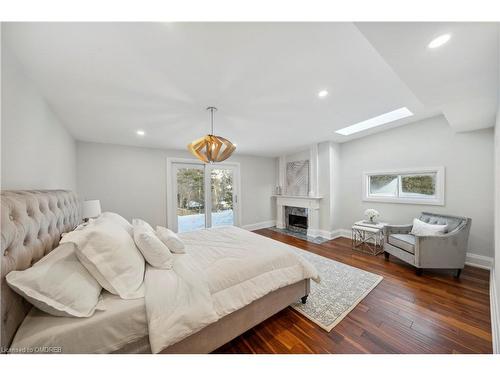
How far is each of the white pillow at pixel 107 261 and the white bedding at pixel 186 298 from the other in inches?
2.5

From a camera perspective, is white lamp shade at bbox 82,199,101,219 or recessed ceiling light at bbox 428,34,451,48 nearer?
recessed ceiling light at bbox 428,34,451,48

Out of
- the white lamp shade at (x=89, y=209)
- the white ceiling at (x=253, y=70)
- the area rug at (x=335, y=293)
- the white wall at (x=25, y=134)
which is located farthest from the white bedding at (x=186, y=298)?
the white lamp shade at (x=89, y=209)

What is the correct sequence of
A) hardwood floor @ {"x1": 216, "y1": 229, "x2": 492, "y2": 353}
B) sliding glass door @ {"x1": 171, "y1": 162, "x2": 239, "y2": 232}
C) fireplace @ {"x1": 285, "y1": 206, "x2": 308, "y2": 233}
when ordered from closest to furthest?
hardwood floor @ {"x1": 216, "y1": 229, "x2": 492, "y2": 353}
sliding glass door @ {"x1": 171, "y1": 162, "x2": 239, "y2": 232}
fireplace @ {"x1": 285, "y1": 206, "x2": 308, "y2": 233}

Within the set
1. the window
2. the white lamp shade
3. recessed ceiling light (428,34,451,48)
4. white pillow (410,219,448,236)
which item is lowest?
white pillow (410,219,448,236)

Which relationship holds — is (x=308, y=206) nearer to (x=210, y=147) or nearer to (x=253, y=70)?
(x=210, y=147)

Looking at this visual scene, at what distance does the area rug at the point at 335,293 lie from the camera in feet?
5.49

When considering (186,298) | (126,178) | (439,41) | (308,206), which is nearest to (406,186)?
(308,206)

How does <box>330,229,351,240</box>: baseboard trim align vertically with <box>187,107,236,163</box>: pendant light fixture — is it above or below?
below

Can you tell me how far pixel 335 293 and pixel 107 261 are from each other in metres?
2.27

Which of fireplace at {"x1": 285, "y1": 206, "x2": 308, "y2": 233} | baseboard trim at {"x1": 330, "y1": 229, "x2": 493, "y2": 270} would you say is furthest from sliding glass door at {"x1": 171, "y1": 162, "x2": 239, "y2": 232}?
baseboard trim at {"x1": 330, "y1": 229, "x2": 493, "y2": 270}

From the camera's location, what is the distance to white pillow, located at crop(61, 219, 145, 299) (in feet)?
3.41

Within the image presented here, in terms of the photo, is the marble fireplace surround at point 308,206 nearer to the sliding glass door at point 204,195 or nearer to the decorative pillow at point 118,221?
the sliding glass door at point 204,195

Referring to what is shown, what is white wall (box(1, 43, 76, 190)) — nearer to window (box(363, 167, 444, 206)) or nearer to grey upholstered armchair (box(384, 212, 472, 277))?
grey upholstered armchair (box(384, 212, 472, 277))

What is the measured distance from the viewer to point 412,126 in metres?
3.16
